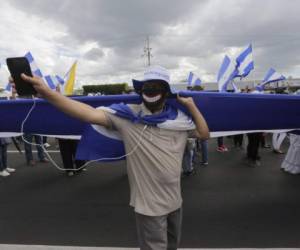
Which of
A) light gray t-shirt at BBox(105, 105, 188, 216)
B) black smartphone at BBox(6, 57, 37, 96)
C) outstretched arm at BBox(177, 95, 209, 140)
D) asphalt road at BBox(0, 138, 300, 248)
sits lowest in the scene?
asphalt road at BBox(0, 138, 300, 248)

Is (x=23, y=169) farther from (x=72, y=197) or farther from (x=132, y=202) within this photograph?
(x=132, y=202)

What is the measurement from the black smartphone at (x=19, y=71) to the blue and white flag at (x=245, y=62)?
291 inches

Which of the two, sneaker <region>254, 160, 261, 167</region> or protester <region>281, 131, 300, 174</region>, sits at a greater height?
protester <region>281, 131, 300, 174</region>

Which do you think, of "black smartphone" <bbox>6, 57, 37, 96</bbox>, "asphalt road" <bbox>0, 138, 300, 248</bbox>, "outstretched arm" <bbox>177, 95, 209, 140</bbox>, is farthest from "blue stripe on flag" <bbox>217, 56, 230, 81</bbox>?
"black smartphone" <bbox>6, 57, 37, 96</bbox>

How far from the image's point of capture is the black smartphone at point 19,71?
195 cm

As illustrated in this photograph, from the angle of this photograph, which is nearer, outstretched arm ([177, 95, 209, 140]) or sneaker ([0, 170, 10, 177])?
outstretched arm ([177, 95, 209, 140])

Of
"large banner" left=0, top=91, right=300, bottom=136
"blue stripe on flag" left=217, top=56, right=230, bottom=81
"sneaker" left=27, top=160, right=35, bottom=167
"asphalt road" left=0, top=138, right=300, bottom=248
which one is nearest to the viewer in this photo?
"large banner" left=0, top=91, right=300, bottom=136

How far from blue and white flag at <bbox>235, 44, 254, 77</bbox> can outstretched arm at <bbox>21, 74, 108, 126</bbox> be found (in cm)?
717

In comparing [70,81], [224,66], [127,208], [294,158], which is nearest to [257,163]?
[294,158]

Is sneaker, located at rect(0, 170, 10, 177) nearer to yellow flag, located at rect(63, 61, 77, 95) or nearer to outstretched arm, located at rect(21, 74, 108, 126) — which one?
yellow flag, located at rect(63, 61, 77, 95)

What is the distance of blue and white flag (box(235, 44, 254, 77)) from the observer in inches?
342

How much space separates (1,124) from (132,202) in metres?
2.81

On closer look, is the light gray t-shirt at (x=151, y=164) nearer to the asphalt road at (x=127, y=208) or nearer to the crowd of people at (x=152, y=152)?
the crowd of people at (x=152, y=152)

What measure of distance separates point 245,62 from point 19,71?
7.74 m
